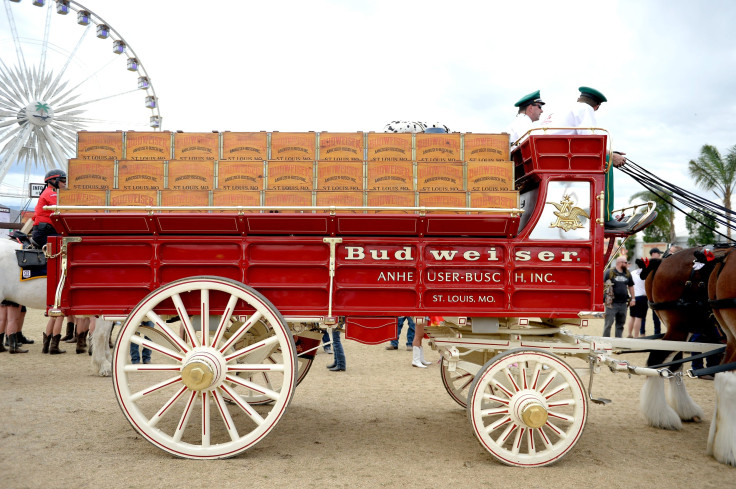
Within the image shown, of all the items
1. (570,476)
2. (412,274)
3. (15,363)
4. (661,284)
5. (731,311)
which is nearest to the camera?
(570,476)

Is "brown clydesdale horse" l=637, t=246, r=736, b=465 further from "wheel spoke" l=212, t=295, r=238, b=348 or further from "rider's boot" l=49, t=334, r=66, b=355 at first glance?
"rider's boot" l=49, t=334, r=66, b=355

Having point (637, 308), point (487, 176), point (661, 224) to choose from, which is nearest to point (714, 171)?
point (661, 224)

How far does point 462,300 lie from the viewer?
4.07m

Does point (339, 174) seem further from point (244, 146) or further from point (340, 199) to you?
point (244, 146)

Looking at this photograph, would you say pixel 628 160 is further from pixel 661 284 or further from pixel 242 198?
pixel 242 198

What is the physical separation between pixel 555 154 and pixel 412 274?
4.66 ft

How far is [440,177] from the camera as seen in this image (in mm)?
4020

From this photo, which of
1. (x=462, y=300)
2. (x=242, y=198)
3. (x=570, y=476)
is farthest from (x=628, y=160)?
(x=242, y=198)

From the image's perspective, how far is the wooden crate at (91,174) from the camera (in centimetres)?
397

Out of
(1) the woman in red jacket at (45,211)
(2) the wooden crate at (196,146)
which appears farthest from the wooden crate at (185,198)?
(1) the woman in red jacket at (45,211)

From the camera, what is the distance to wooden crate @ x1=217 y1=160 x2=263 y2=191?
3998 mm

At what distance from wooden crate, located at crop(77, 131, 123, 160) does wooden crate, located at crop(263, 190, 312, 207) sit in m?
1.20


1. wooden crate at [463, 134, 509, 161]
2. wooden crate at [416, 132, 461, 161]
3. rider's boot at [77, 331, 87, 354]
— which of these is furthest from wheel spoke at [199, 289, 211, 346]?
rider's boot at [77, 331, 87, 354]

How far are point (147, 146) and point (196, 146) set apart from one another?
380 mm
